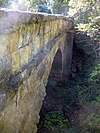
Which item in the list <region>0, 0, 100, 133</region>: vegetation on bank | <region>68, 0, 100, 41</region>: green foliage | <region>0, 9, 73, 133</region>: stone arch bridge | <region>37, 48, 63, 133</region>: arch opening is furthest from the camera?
<region>37, 48, 63, 133</region>: arch opening

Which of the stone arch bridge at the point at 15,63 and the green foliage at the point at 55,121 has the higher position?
the stone arch bridge at the point at 15,63

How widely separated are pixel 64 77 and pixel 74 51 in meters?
1.73

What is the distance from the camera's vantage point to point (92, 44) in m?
10.2

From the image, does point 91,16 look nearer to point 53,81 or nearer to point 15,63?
point 53,81

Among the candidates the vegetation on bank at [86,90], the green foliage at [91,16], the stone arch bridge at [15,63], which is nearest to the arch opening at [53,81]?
the vegetation on bank at [86,90]

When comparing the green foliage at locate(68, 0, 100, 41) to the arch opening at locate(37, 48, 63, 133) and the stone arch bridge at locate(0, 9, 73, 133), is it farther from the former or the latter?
the stone arch bridge at locate(0, 9, 73, 133)

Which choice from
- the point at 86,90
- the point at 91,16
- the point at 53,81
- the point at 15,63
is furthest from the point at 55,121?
the point at 15,63

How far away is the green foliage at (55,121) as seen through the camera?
295 inches

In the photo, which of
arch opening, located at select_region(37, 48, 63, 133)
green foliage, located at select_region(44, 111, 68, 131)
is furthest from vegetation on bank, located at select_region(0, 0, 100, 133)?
arch opening, located at select_region(37, 48, 63, 133)


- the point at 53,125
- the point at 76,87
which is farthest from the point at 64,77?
the point at 53,125

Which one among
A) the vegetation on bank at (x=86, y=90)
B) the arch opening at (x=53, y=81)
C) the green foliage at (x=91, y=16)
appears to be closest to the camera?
the vegetation on bank at (x=86, y=90)

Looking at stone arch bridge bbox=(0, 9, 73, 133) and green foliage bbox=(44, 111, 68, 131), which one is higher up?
stone arch bridge bbox=(0, 9, 73, 133)

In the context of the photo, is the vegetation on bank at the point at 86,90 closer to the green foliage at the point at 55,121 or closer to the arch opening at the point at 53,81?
the green foliage at the point at 55,121

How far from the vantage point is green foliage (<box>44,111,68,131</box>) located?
749 centimetres
